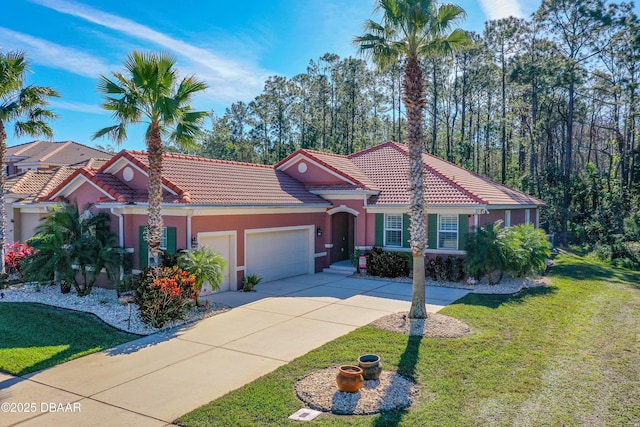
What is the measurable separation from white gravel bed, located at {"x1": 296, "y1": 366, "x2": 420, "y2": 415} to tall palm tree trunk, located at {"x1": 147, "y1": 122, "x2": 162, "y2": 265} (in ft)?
20.5

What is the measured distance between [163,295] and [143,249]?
4055 millimetres

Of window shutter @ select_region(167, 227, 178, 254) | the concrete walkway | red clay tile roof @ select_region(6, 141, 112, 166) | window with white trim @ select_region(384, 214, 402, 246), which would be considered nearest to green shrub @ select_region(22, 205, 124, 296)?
window shutter @ select_region(167, 227, 178, 254)

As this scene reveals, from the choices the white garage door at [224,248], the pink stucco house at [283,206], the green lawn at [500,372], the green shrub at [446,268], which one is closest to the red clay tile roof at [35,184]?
the pink stucco house at [283,206]

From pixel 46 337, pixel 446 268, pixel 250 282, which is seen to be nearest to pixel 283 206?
pixel 250 282

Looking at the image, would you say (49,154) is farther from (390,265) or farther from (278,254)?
(390,265)

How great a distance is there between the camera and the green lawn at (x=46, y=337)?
29.6 feet

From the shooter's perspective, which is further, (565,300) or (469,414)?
(565,300)

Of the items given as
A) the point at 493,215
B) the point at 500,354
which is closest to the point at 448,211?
the point at 493,215

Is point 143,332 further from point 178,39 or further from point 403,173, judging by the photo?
point 403,173

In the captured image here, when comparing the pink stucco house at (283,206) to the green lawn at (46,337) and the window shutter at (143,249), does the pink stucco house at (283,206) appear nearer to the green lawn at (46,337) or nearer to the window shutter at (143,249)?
the window shutter at (143,249)

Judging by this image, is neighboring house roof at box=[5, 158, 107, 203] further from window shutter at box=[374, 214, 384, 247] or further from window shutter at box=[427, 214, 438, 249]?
window shutter at box=[427, 214, 438, 249]

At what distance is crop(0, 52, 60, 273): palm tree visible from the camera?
15633 mm

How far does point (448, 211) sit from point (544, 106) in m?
29.8

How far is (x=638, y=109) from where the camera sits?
100 feet
